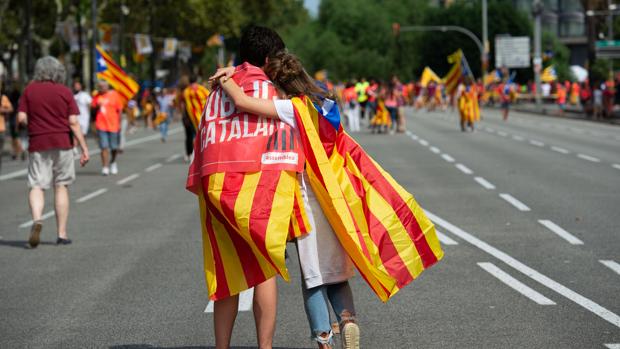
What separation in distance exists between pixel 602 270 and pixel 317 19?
4296 inches

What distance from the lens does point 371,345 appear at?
238 inches

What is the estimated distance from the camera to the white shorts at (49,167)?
1039cm

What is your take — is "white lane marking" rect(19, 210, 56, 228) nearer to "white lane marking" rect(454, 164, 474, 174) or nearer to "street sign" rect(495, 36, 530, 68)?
"white lane marking" rect(454, 164, 474, 174)

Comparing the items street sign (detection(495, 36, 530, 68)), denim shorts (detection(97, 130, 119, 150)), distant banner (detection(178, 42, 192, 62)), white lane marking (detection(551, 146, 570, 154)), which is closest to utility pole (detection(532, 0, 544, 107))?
distant banner (detection(178, 42, 192, 62))

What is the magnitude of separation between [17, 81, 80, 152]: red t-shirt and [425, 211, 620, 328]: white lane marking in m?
3.72

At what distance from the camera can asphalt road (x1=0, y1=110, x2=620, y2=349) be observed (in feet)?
20.9

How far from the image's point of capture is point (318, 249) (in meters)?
5.15

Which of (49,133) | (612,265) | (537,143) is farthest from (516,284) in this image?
(537,143)

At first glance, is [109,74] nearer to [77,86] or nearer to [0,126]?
[77,86]

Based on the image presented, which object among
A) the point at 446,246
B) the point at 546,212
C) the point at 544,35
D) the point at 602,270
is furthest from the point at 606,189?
the point at 544,35

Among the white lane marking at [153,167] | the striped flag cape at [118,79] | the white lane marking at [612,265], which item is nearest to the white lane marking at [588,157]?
the white lane marking at [153,167]

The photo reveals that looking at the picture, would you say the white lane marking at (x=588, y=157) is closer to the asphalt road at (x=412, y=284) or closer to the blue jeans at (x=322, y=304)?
the asphalt road at (x=412, y=284)

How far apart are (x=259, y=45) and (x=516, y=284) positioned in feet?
11.5

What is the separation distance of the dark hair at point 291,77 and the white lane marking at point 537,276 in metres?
2.47
